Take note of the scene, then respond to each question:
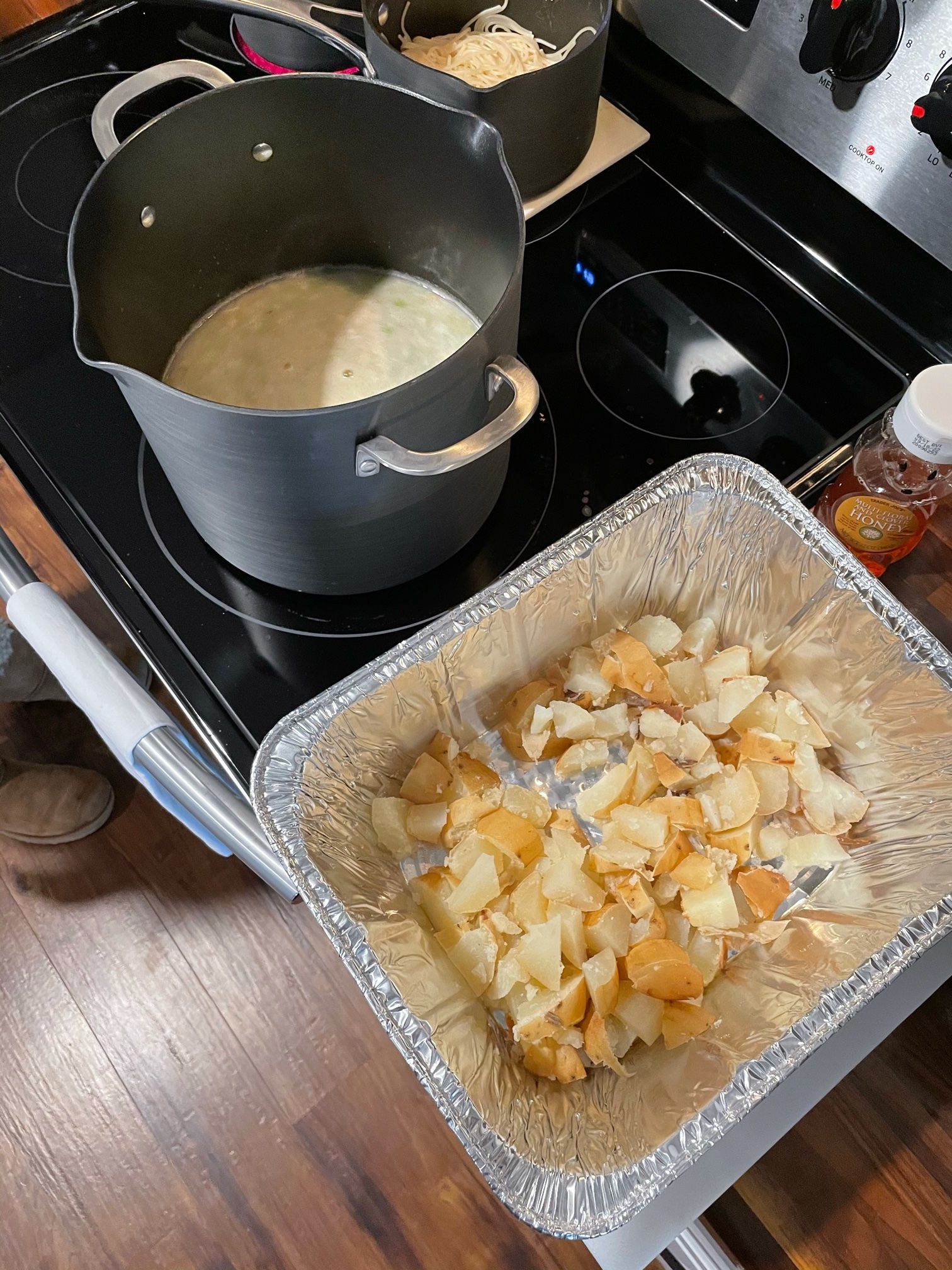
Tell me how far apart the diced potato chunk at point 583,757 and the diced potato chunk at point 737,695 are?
3.2 inches

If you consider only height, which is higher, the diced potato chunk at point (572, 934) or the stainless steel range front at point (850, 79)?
the stainless steel range front at point (850, 79)

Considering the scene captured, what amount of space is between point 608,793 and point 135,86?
0.63 metres

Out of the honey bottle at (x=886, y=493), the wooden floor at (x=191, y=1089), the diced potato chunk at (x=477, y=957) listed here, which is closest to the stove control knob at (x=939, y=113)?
the honey bottle at (x=886, y=493)

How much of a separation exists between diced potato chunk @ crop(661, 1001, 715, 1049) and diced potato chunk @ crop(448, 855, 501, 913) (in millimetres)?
124

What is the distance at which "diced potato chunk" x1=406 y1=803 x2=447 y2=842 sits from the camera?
0.60 m

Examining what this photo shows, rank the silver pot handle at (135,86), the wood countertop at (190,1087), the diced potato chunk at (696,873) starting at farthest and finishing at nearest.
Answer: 1. the wood countertop at (190,1087)
2. the silver pot handle at (135,86)
3. the diced potato chunk at (696,873)

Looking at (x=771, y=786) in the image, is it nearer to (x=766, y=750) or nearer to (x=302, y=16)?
(x=766, y=750)

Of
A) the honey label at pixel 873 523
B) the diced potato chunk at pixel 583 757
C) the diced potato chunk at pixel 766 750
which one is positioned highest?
the honey label at pixel 873 523

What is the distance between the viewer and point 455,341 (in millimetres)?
675

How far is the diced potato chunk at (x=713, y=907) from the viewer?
22.4 inches

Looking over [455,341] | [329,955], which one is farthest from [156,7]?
[329,955]

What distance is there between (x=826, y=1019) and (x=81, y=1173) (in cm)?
83

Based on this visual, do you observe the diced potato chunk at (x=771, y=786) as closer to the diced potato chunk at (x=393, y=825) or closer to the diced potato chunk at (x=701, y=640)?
the diced potato chunk at (x=701, y=640)

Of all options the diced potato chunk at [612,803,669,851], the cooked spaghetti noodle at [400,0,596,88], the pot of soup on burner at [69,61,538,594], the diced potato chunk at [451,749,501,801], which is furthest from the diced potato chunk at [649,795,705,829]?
the cooked spaghetti noodle at [400,0,596,88]
